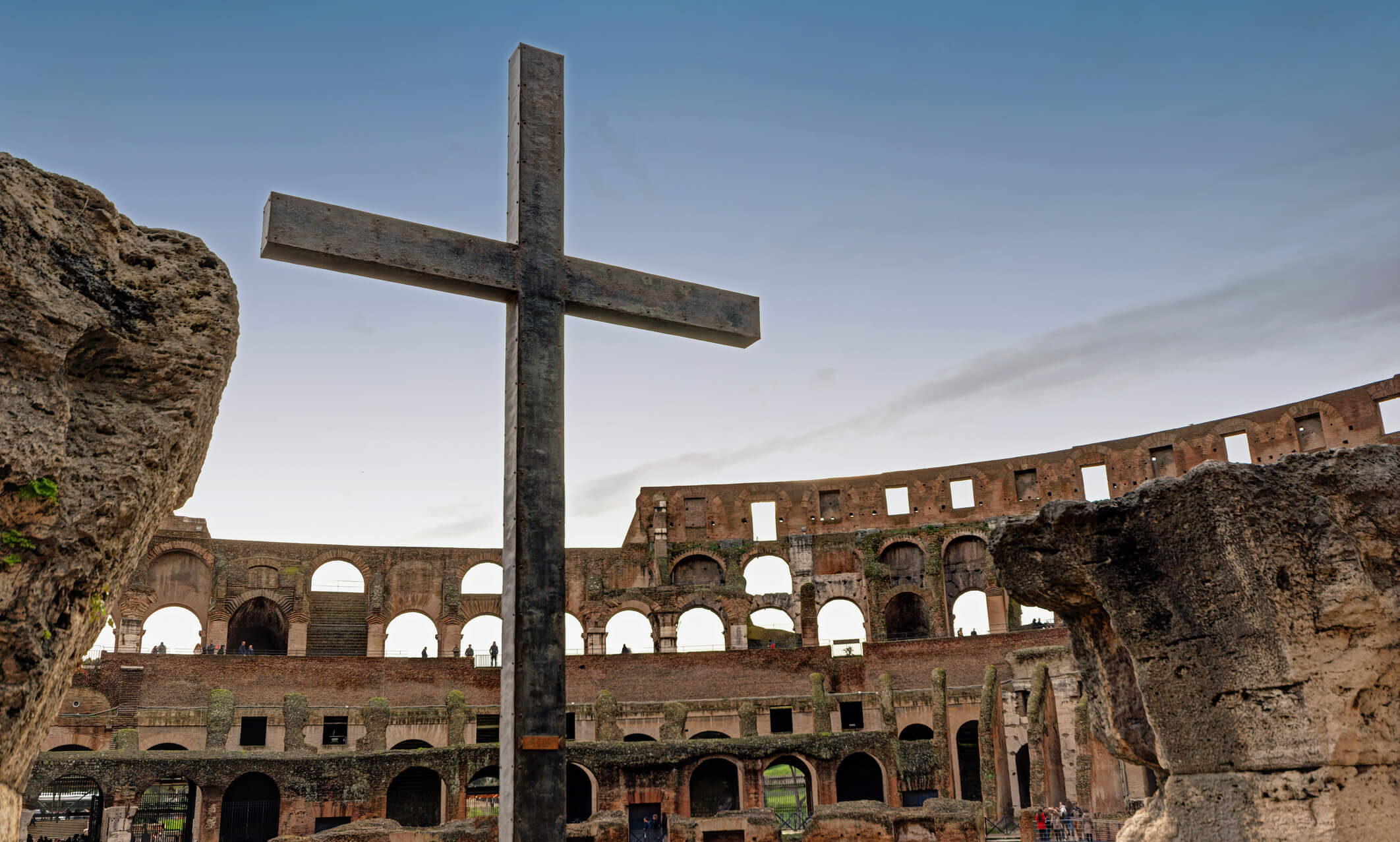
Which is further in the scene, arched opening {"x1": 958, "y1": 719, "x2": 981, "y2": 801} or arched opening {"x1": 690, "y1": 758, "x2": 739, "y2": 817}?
arched opening {"x1": 958, "y1": 719, "x2": 981, "y2": 801}

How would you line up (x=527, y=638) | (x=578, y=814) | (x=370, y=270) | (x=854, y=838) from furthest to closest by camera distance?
1. (x=578, y=814)
2. (x=854, y=838)
3. (x=370, y=270)
4. (x=527, y=638)

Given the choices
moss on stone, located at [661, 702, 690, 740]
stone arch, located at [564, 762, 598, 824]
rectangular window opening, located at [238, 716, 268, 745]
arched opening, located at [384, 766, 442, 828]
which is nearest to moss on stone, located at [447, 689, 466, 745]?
arched opening, located at [384, 766, 442, 828]

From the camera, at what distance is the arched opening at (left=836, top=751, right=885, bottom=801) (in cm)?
3328

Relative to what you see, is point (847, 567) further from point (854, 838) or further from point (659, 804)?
point (854, 838)

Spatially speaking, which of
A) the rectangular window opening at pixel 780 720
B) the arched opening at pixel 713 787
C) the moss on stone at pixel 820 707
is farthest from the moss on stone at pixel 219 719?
the moss on stone at pixel 820 707

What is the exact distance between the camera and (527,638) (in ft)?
15.1

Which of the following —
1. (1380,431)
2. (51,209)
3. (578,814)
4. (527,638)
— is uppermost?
(1380,431)

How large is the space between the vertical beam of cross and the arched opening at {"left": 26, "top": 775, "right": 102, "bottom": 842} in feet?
70.6

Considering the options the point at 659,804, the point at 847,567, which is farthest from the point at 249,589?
the point at 847,567

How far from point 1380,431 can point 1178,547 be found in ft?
115

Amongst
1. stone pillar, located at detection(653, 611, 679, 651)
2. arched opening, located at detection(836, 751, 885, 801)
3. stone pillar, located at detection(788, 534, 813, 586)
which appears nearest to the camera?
arched opening, located at detection(836, 751, 885, 801)

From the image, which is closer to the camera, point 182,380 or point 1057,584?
point 182,380

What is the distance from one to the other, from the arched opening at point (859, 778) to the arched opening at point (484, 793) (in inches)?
396

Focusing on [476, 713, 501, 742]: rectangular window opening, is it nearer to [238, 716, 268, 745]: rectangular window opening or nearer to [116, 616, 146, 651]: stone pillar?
[238, 716, 268, 745]: rectangular window opening
